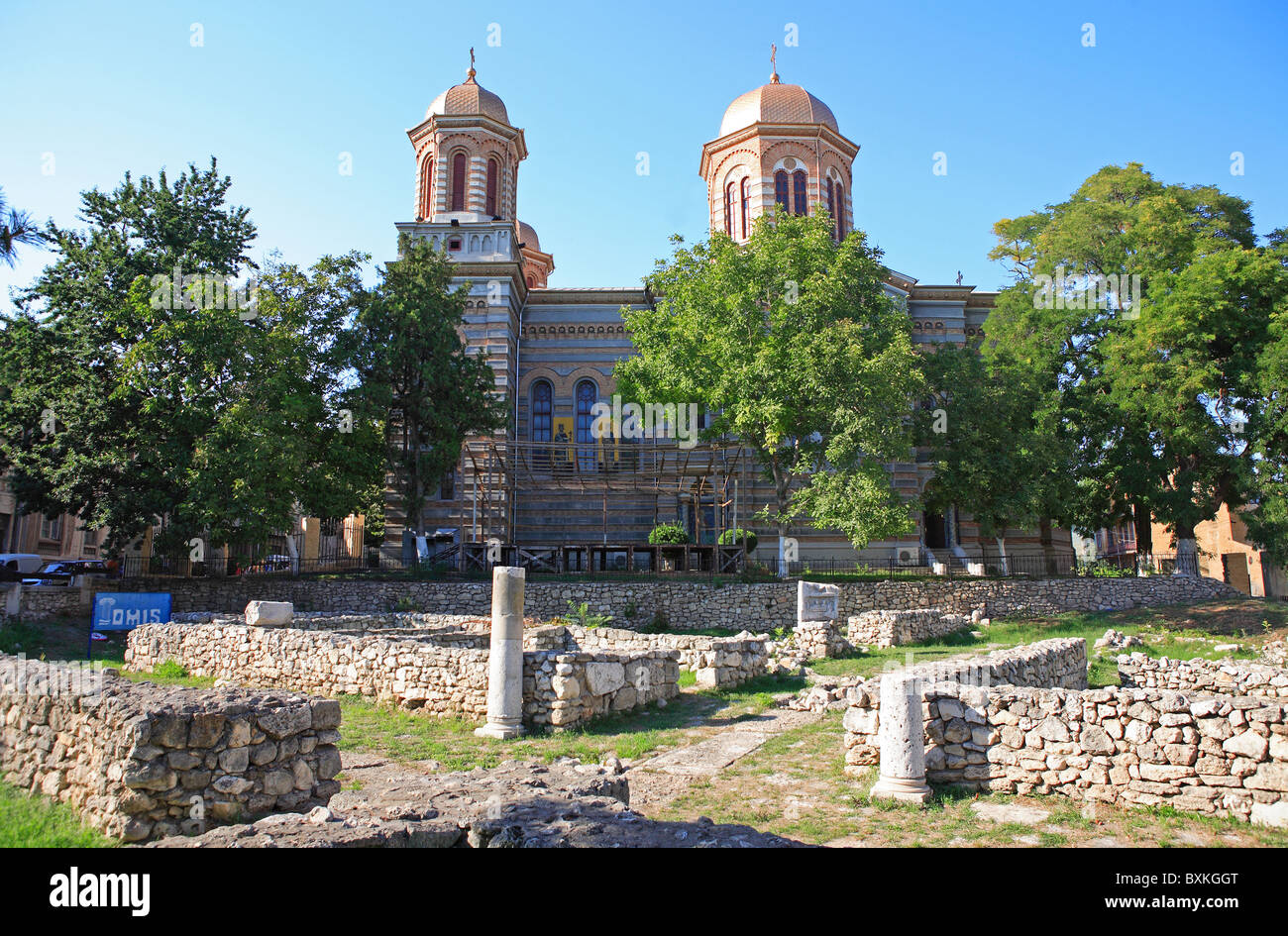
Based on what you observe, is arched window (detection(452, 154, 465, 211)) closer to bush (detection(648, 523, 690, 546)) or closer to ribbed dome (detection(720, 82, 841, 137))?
ribbed dome (detection(720, 82, 841, 137))

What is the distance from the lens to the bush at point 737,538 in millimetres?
25844

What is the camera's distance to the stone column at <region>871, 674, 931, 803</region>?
663cm

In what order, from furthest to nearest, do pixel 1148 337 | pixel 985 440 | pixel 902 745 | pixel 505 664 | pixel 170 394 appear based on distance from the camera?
pixel 985 440 < pixel 1148 337 < pixel 170 394 < pixel 505 664 < pixel 902 745

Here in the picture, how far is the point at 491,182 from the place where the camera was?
112ft

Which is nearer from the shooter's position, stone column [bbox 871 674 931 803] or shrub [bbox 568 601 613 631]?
stone column [bbox 871 674 931 803]

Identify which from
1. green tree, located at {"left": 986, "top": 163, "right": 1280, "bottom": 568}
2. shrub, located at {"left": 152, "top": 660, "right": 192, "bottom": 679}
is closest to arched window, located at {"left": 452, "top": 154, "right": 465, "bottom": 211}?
green tree, located at {"left": 986, "top": 163, "right": 1280, "bottom": 568}

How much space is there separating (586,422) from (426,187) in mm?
12404

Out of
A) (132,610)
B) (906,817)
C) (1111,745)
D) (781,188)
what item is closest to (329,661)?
(906,817)

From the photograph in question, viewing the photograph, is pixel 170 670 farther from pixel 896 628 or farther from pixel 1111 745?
pixel 896 628

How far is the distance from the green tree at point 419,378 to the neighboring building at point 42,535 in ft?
40.9

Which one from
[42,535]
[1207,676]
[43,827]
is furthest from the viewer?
[42,535]

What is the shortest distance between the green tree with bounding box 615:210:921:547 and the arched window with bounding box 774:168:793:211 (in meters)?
7.56

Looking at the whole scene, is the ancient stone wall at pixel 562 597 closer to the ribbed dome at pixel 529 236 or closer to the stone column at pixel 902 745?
the stone column at pixel 902 745
